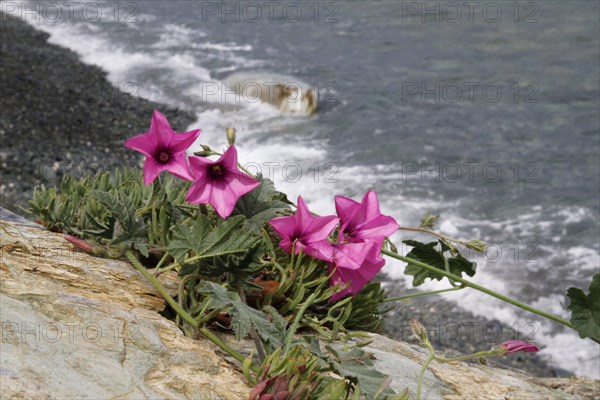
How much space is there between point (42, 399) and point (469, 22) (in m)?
15.6

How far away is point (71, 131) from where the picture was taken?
31.8 ft

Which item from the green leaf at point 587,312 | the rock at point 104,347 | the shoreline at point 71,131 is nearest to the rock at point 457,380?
the rock at point 104,347

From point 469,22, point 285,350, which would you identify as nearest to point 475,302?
point 285,350

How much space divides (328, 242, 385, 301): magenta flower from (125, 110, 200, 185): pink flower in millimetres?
492

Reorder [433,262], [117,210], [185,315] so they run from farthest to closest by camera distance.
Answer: [433,262]
[117,210]
[185,315]

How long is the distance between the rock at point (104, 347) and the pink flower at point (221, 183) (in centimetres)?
33

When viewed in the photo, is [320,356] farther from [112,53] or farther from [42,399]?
[112,53]

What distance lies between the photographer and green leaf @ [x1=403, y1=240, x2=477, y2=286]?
2.54 metres

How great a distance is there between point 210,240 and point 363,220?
1.60 feet

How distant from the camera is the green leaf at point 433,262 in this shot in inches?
99.9

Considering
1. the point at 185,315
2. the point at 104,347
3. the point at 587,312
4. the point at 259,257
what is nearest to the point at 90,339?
the point at 104,347

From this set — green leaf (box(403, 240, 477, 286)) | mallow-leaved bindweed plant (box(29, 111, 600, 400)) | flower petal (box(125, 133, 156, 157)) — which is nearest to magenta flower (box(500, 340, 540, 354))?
mallow-leaved bindweed plant (box(29, 111, 600, 400))

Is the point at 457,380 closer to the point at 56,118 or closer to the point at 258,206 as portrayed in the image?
the point at 258,206

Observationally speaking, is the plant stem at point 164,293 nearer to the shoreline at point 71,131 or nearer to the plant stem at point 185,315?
the plant stem at point 185,315
